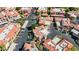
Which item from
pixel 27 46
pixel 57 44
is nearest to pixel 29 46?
pixel 27 46

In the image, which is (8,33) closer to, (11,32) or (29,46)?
(11,32)

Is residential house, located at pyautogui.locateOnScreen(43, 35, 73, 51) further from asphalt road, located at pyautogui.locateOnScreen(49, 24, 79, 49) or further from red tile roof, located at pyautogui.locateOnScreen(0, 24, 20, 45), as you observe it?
red tile roof, located at pyautogui.locateOnScreen(0, 24, 20, 45)

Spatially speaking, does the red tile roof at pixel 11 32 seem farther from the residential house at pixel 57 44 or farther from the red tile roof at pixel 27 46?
the residential house at pixel 57 44

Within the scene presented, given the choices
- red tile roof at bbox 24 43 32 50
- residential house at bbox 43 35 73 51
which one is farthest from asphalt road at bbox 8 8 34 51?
residential house at bbox 43 35 73 51

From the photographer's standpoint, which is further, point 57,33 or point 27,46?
point 57,33

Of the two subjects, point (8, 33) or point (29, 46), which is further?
point (8, 33)

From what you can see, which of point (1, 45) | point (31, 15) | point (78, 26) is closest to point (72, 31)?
point (78, 26)

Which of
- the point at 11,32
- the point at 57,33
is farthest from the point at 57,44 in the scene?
the point at 11,32

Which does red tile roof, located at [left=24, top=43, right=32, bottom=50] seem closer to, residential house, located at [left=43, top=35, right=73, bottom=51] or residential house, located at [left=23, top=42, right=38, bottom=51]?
residential house, located at [left=23, top=42, right=38, bottom=51]

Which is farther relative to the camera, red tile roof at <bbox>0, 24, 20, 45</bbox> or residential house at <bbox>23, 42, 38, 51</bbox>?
red tile roof at <bbox>0, 24, 20, 45</bbox>

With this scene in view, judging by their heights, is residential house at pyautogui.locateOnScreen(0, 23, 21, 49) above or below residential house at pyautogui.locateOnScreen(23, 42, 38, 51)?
above

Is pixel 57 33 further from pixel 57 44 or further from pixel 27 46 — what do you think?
pixel 27 46

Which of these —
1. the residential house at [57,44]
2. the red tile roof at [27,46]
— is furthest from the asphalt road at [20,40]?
the residential house at [57,44]
